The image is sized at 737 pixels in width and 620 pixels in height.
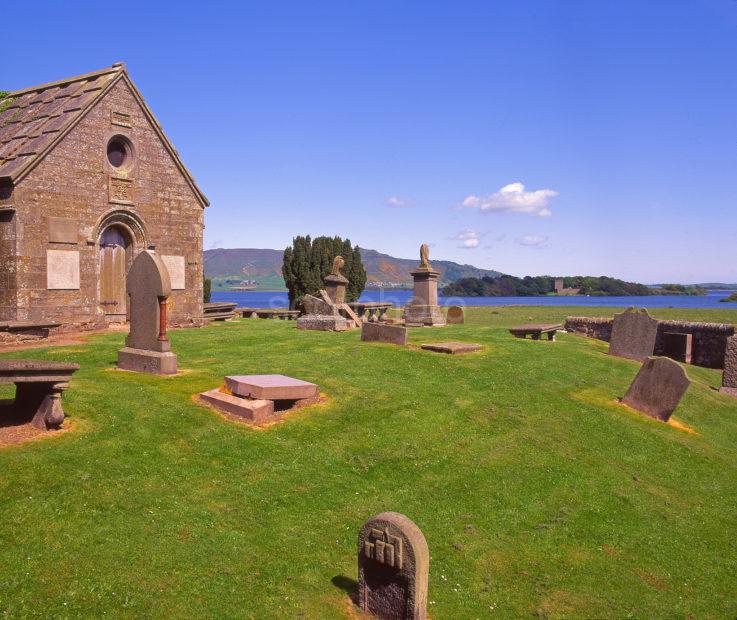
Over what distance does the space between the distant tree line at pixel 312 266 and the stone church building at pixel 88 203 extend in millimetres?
26968

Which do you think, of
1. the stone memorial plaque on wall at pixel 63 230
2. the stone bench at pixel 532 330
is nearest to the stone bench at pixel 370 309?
the stone bench at pixel 532 330

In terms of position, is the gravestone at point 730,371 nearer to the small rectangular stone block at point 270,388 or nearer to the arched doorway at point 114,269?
the small rectangular stone block at point 270,388

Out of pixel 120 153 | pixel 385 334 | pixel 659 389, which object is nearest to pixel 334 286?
pixel 385 334

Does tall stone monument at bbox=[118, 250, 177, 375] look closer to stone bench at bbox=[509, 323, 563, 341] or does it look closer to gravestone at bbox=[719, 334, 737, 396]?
stone bench at bbox=[509, 323, 563, 341]

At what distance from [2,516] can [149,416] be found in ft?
11.1

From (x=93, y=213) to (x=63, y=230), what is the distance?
1281 mm

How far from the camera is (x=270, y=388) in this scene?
1048 cm

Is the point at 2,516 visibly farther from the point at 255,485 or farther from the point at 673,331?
the point at 673,331

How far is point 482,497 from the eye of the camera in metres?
8.49

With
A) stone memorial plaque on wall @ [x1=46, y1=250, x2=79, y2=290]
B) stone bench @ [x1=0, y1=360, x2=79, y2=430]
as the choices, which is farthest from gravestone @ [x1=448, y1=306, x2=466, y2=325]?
stone bench @ [x1=0, y1=360, x2=79, y2=430]

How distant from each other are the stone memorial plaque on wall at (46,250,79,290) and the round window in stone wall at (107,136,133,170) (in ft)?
12.9

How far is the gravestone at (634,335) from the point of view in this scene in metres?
19.1

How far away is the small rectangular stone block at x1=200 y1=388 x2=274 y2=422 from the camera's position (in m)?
10.1

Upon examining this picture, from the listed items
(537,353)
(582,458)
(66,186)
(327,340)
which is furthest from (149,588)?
(66,186)
